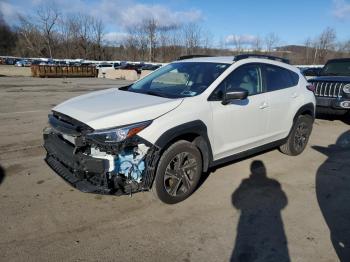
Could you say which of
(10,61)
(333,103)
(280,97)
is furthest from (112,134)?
(10,61)

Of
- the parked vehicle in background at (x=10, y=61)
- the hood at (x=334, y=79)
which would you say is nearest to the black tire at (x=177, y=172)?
the hood at (x=334, y=79)

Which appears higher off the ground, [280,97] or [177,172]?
[280,97]

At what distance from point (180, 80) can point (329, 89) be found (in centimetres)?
600

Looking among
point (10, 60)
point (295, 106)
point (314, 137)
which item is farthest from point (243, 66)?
point (10, 60)

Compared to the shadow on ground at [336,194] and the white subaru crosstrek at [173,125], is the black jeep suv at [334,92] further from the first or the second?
the white subaru crosstrek at [173,125]

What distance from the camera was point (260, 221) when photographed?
3701 mm

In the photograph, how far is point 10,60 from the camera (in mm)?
70438

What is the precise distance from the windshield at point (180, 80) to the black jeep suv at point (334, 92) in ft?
17.9

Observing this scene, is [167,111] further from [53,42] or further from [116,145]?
[53,42]

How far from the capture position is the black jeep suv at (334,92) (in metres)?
8.64

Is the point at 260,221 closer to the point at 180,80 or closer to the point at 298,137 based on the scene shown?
the point at 180,80

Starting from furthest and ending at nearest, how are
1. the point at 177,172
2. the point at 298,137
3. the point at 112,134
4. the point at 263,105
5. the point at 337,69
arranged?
1. the point at 337,69
2. the point at 298,137
3. the point at 263,105
4. the point at 177,172
5. the point at 112,134

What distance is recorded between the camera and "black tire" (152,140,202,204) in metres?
3.74

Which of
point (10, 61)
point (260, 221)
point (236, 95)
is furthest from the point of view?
point (10, 61)
